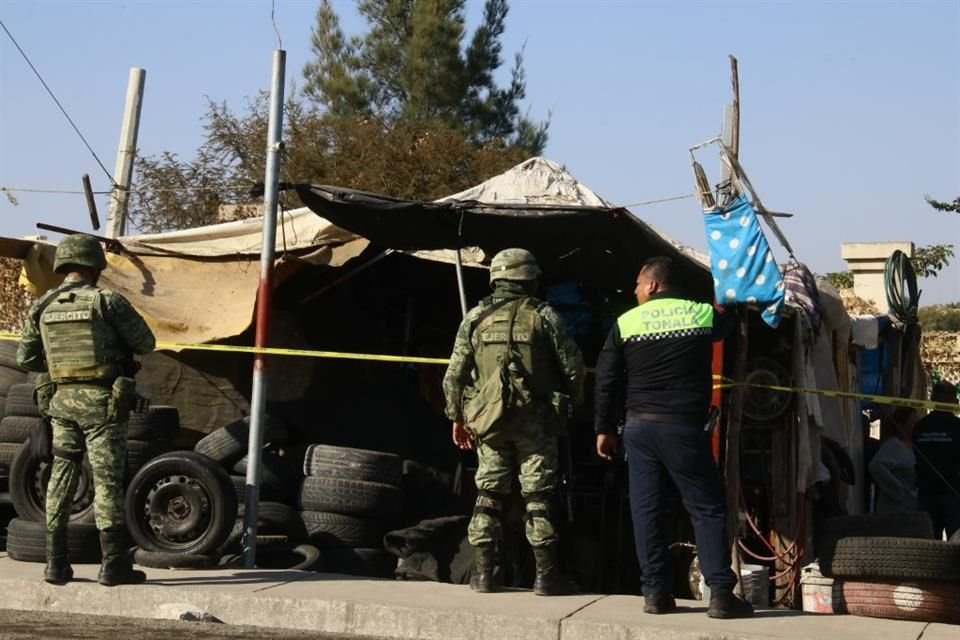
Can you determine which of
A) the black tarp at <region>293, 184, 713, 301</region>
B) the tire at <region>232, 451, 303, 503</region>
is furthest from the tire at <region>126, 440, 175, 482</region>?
the black tarp at <region>293, 184, 713, 301</region>

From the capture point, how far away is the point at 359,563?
32.8ft

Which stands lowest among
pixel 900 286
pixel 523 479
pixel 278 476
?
pixel 278 476

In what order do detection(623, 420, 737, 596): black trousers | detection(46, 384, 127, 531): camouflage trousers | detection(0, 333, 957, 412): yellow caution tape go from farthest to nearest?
detection(0, 333, 957, 412): yellow caution tape < detection(46, 384, 127, 531): camouflage trousers < detection(623, 420, 737, 596): black trousers

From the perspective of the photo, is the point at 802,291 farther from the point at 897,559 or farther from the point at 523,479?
the point at 523,479

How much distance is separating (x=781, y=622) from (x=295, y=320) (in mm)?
5755

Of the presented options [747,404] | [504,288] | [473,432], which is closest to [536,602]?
[473,432]

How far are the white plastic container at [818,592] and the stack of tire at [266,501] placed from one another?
131 inches

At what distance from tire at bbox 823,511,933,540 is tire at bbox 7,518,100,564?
468cm

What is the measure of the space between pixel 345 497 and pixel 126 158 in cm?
693

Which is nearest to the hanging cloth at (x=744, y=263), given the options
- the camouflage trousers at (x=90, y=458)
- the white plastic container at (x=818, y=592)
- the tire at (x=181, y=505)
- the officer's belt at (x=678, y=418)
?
the officer's belt at (x=678, y=418)

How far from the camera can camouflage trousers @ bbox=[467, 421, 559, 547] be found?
8031 mm

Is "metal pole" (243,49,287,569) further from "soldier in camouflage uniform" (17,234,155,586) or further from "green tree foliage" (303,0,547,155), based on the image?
"green tree foliage" (303,0,547,155)

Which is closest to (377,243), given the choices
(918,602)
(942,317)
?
(918,602)

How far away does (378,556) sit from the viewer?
1015cm
